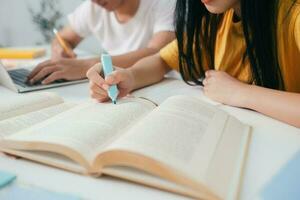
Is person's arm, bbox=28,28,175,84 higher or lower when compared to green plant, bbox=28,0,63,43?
higher

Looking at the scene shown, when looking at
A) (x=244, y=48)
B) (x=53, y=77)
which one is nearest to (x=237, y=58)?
(x=244, y=48)

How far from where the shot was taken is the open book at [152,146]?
37 cm

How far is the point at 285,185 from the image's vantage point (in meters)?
0.39

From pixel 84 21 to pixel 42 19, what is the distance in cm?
54

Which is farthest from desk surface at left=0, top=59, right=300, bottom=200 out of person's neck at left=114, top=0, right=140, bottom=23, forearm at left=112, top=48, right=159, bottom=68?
person's neck at left=114, top=0, right=140, bottom=23

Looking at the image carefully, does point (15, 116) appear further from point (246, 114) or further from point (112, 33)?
point (112, 33)

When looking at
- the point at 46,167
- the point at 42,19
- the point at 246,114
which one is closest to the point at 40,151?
the point at 46,167

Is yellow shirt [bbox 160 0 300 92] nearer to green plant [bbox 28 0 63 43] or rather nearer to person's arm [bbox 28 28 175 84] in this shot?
person's arm [bbox 28 28 175 84]

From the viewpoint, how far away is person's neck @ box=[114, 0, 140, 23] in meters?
1.32

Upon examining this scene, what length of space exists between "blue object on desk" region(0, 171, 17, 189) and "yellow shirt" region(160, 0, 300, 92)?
51 centimetres

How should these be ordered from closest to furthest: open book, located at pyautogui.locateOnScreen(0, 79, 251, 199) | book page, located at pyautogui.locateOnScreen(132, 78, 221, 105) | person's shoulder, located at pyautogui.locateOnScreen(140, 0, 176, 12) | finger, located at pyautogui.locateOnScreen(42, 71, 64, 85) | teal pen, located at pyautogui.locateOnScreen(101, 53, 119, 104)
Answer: open book, located at pyautogui.locateOnScreen(0, 79, 251, 199)
teal pen, located at pyautogui.locateOnScreen(101, 53, 119, 104)
book page, located at pyautogui.locateOnScreen(132, 78, 221, 105)
finger, located at pyautogui.locateOnScreen(42, 71, 64, 85)
person's shoulder, located at pyautogui.locateOnScreen(140, 0, 176, 12)

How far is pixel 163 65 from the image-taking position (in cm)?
93

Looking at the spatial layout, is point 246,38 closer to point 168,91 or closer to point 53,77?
point 168,91

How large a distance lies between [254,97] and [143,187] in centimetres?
33
